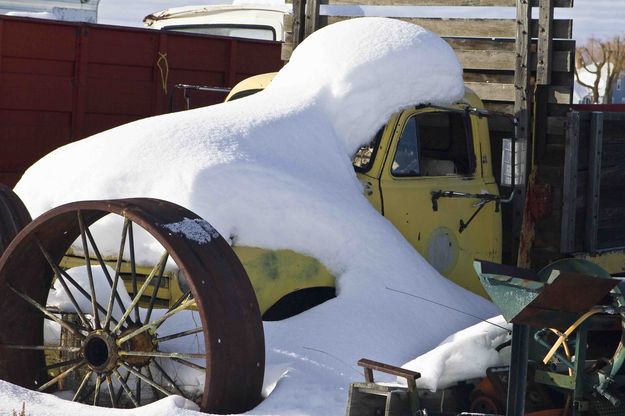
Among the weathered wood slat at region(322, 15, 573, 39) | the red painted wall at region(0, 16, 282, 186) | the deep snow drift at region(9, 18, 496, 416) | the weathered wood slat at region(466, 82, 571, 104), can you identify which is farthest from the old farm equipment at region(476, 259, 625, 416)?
the red painted wall at region(0, 16, 282, 186)

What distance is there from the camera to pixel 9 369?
6.06 m

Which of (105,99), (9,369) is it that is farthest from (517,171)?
(105,99)

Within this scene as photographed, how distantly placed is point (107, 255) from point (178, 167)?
60 cm

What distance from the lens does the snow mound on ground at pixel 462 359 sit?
17.5 ft

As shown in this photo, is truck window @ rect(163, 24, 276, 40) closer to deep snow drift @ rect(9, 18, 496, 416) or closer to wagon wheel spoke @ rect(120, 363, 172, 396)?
deep snow drift @ rect(9, 18, 496, 416)

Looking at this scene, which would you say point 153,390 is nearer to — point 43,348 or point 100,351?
point 100,351

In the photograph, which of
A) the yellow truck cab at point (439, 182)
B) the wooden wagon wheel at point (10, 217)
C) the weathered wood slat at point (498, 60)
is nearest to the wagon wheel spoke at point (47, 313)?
the wooden wagon wheel at point (10, 217)

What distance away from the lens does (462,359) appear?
5402mm

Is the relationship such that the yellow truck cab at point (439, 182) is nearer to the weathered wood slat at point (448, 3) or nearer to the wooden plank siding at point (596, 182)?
the wooden plank siding at point (596, 182)

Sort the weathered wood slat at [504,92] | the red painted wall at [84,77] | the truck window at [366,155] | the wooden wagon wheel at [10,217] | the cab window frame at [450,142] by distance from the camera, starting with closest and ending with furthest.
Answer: the wooden wagon wheel at [10,217], the truck window at [366,155], the cab window frame at [450,142], the weathered wood slat at [504,92], the red painted wall at [84,77]

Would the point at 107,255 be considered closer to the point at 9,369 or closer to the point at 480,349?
the point at 9,369

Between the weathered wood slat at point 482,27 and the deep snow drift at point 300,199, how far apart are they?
195 cm

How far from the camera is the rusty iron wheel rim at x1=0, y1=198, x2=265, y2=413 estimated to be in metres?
5.29

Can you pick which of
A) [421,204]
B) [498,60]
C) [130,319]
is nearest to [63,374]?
[130,319]
